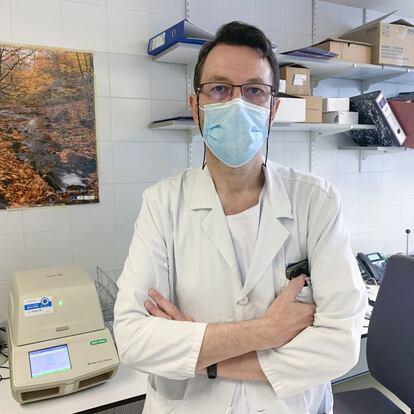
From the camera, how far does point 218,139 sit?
1075 millimetres

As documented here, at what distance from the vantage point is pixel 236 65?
1.06 m

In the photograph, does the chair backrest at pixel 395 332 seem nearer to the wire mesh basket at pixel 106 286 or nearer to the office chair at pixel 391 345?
the office chair at pixel 391 345

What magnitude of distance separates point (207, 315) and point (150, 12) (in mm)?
1642

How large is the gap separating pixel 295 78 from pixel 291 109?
0.21 metres

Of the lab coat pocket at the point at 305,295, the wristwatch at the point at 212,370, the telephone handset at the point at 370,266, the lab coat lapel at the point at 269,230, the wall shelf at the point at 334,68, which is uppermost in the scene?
the wall shelf at the point at 334,68

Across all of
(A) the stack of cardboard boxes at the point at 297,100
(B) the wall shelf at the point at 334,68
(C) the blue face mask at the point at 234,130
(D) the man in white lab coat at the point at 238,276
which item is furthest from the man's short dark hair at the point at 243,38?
(A) the stack of cardboard boxes at the point at 297,100

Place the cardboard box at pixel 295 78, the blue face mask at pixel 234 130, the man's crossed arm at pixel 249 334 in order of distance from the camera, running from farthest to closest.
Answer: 1. the cardboard box at pixel 295 78
2. the blue face mask at pixel 234 130
3. the man's crossed arm at pixel 249 334

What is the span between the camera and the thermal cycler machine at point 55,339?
52.0 inches

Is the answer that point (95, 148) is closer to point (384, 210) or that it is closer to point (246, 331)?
point (246, 331)

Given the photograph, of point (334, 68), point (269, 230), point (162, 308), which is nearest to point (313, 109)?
point (334, 68)

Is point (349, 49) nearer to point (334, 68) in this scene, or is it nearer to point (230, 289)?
point (334, 68)

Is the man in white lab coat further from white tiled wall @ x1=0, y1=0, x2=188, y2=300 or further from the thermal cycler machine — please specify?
white tiled wall @ x1=0, y1=0, x2=188, y2=300

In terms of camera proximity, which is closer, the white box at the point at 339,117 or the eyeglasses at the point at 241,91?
the eyeglasses at the point at 241,91

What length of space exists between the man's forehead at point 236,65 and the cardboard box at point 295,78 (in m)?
1.09
